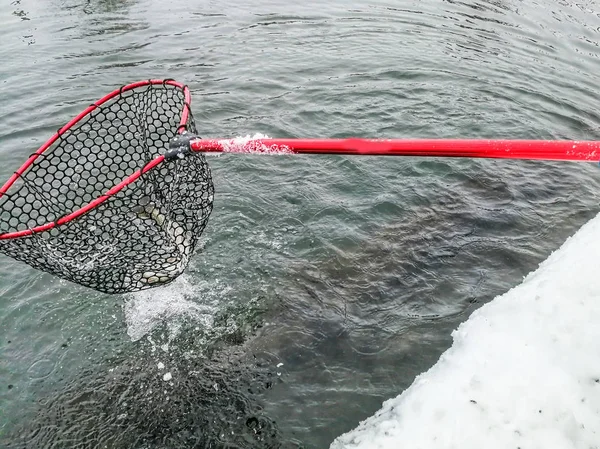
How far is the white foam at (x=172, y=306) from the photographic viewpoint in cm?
496

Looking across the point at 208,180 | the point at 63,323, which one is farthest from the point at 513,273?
the point at 63,323

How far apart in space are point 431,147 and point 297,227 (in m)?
3.37

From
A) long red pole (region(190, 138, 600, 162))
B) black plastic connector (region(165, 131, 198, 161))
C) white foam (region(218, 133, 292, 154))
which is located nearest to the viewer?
long red pole (region(190, 138, 600, 162))

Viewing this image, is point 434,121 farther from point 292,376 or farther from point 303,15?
point 303,15

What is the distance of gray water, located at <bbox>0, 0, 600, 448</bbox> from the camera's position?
171 inches

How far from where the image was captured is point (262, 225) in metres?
6.27

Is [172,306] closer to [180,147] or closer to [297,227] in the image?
[297,227]

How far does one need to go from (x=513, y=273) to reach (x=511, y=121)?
4044mm

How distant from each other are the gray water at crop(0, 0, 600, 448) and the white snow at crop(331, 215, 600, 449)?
0.29 meters

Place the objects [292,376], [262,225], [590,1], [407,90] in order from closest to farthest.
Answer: [292,376]
[262,225]
[407,90]
[590,1]

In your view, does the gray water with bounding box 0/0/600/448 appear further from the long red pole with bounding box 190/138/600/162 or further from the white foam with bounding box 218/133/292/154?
the white foam with bounding box 218/133/292/154

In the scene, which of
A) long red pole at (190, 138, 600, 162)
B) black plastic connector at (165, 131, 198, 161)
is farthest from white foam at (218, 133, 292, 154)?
black plastic connector at (165, 131, 198, 161)

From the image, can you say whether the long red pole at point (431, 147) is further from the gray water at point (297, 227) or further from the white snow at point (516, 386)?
the gray water at point (297, 227)

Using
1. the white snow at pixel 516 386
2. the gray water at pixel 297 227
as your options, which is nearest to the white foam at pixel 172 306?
the gray water at pixel 297 227
